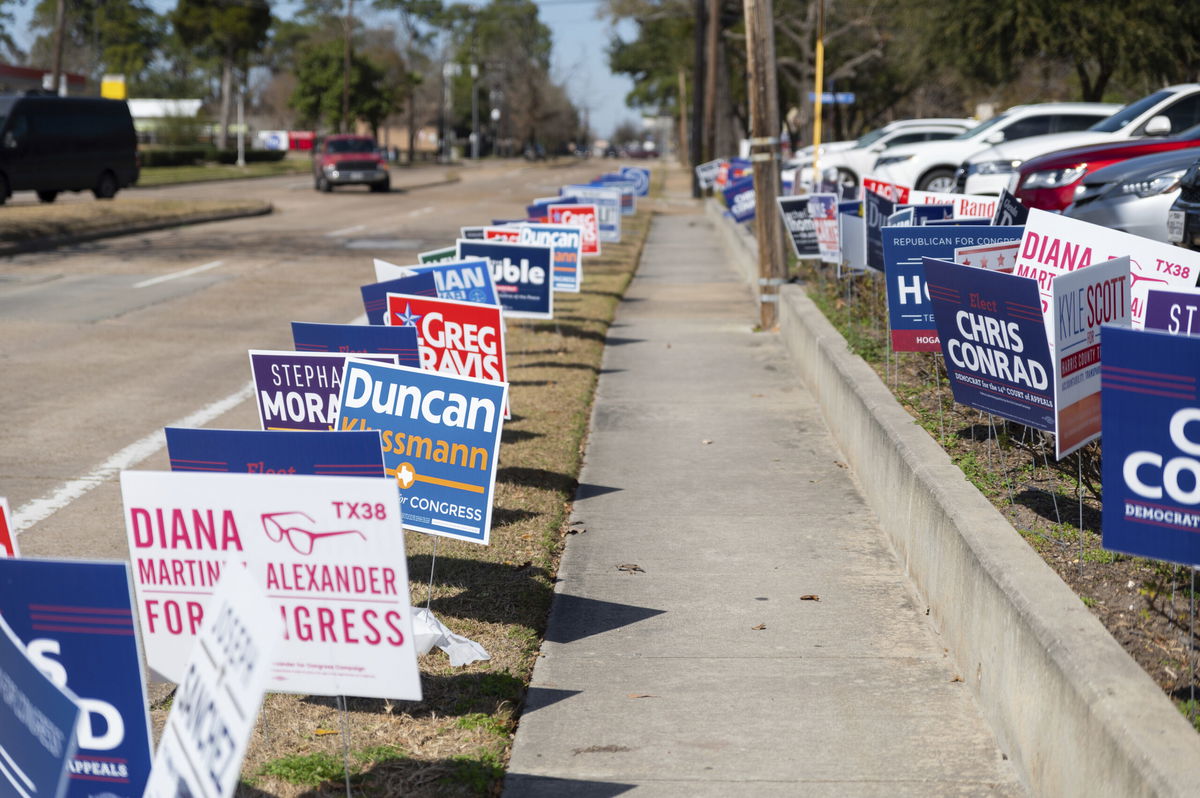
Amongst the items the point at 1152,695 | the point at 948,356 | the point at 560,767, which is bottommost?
the point at 560,767

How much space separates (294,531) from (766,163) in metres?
11.3

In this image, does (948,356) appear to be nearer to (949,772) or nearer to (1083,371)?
(1083,371)

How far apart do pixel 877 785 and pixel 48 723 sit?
2339 millimetres

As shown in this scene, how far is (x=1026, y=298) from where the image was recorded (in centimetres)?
528

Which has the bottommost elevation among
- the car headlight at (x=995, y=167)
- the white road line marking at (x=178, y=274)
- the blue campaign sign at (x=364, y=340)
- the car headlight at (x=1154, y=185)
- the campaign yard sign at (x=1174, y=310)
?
the white road line marking at (x=178, y=274)

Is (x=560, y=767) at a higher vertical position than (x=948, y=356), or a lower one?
lower

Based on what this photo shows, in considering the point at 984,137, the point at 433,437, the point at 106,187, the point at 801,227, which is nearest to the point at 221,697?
the point at 433,437

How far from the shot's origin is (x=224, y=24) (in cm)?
7938

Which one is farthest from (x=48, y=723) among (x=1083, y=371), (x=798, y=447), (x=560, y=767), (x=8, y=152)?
(x=8, y=152)

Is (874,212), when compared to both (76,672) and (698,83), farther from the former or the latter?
(698,83)

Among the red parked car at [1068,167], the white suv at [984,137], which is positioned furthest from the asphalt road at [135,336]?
the white suv at [984,137]

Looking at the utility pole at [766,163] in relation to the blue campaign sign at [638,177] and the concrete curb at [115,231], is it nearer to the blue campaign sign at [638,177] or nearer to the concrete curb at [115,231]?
the concrete curb at [115,231]

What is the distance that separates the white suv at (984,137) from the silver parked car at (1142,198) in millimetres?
10132

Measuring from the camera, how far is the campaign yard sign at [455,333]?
7879mm
